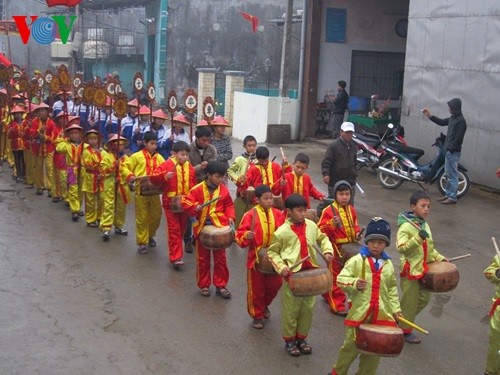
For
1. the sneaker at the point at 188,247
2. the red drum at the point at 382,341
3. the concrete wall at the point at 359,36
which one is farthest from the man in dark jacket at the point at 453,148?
the red drum at the point at 382,341

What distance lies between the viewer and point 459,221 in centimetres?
1152

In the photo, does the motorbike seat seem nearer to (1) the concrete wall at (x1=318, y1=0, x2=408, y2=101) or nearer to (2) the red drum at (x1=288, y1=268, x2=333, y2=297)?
(1) the concrete wall at (x1=318, y1=0, x2=408, y2=101)

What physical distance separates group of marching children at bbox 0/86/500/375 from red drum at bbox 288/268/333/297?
9 cm

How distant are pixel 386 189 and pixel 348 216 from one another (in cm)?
677

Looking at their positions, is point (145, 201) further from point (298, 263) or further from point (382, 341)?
point (382, 341)

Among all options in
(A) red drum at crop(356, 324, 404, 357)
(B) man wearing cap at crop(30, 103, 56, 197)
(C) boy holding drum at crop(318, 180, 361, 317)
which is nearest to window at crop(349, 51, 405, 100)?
(B) man wearing cap at crop(30, 103, 56, 197)

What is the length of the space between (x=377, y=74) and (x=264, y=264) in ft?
49.3

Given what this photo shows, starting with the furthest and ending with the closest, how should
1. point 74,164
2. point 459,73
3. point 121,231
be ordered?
point 459,73
point 74,164
point 121,231

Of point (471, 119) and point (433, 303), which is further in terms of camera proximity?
point (471, 119)

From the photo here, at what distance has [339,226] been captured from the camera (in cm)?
733

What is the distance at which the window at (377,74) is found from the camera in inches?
805

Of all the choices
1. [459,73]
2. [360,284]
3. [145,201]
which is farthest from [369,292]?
[459,73]

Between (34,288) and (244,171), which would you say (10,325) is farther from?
(244,171)

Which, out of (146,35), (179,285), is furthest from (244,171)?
(146,35)
